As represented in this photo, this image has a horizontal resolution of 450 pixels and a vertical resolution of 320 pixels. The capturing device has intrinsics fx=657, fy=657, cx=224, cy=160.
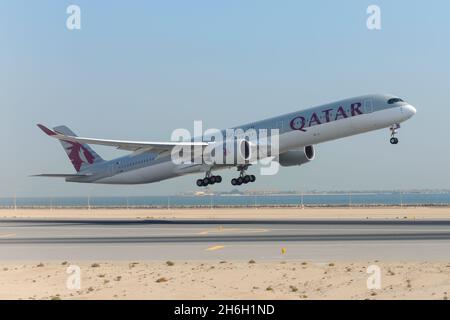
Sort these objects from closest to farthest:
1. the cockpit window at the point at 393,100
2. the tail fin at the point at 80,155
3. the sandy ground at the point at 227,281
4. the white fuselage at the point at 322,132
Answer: the sandy ground at the point at 227,281 → the white fuselage at the point at 322,132 → the cockpit window at the point at 393,100 → the tail fin at the point at 80,155

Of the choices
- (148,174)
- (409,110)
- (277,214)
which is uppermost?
(409,110)

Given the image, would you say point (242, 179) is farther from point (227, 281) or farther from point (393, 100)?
point (227, 281)

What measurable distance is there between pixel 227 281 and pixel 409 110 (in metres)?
27.9

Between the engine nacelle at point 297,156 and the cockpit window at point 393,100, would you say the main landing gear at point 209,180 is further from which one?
the cockpit window at point 393,100

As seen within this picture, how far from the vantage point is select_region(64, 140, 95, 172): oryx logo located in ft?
212

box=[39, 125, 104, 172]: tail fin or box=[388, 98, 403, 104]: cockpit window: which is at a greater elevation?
box=[388, 98, 403, 104]: cockpit window

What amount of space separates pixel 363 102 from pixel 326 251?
788 inches

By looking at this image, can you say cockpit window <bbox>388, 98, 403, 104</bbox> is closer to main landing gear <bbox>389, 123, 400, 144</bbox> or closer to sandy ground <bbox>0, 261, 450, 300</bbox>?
main landing gear <bbox>389, 123, 400, 144</bbox>

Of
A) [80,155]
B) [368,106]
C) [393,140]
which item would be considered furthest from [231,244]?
[80,155]

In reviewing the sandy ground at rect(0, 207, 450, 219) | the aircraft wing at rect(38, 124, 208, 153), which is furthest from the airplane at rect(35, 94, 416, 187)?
the sandy ground at rect(0, 207, 450, 219)

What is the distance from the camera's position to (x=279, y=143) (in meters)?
48.8

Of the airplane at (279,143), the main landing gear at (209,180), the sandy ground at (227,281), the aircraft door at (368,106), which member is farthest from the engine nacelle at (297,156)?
the sandy ground at (227,281)

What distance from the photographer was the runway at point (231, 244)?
26156mm
